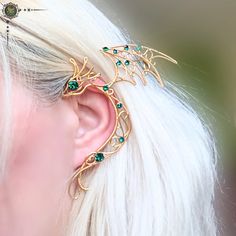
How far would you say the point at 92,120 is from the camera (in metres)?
0.89

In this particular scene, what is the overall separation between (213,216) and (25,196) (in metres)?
0.37

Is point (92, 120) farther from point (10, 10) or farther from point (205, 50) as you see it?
point (205, 50)

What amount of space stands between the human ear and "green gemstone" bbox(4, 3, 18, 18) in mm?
166

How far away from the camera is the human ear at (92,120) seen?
0.87 m

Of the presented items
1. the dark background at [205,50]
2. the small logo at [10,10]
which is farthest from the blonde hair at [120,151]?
the dark background at [205,50]

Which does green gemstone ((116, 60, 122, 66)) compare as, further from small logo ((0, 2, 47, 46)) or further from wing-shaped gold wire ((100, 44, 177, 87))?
small logo ((0, 2, 47, 46))

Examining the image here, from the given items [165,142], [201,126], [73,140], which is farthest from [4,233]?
[201,126]

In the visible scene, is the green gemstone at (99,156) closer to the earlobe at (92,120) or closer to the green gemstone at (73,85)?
the earlobe at (92,120)

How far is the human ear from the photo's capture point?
87 cm

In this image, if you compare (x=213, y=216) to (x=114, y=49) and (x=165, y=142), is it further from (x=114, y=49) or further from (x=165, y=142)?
(x=114, y=49)

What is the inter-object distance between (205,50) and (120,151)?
0.49 m

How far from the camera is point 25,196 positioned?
822mm

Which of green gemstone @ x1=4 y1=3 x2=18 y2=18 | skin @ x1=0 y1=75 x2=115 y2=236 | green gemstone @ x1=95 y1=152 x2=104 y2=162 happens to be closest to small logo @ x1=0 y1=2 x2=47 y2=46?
green gemstone @ x1=4 y1=3 x2=18 y2=18

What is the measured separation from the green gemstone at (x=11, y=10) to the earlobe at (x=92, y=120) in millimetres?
168
